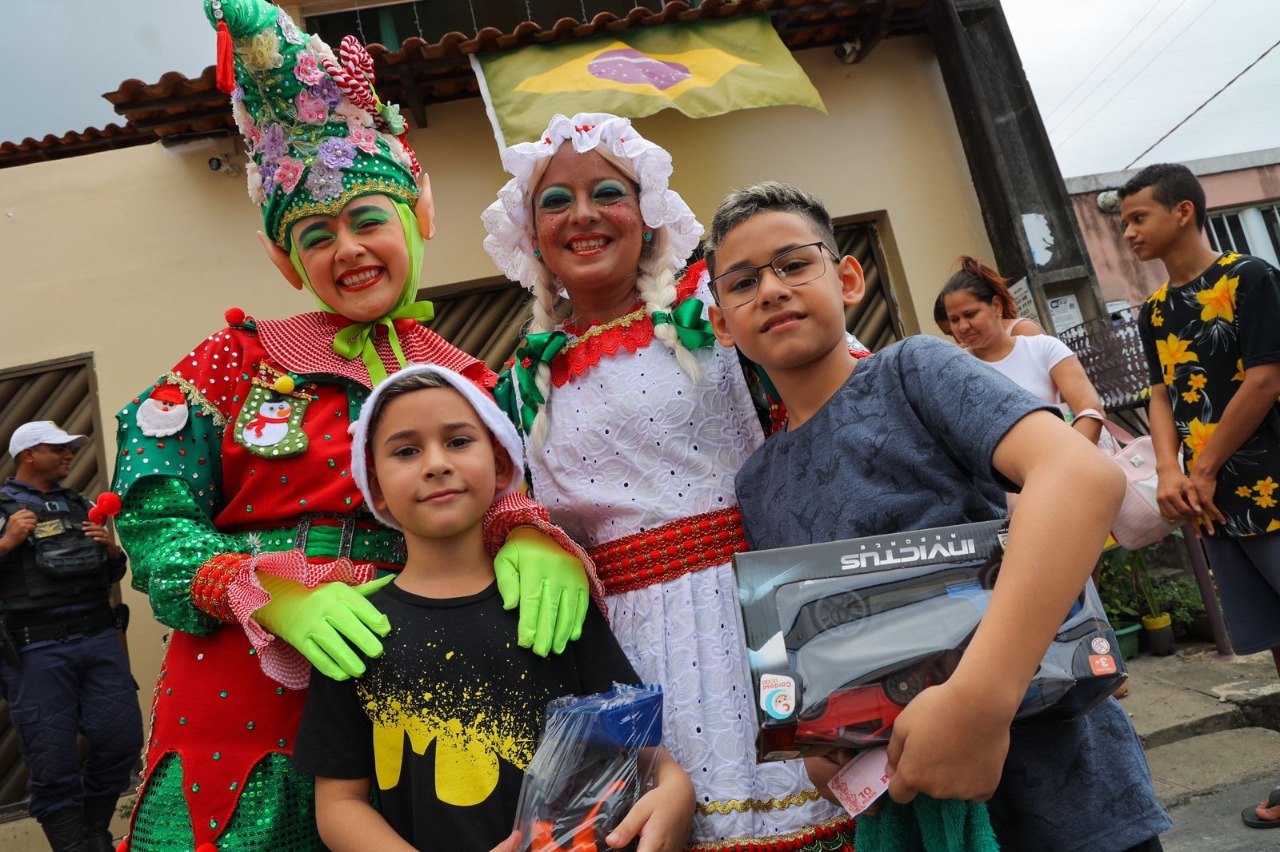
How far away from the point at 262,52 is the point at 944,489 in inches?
63.1

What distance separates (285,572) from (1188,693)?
4099mm

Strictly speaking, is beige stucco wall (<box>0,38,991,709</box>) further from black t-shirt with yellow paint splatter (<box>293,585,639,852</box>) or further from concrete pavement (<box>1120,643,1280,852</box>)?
black t-shirt with yellow paint splatter (<box>293,585,639,852</box>)

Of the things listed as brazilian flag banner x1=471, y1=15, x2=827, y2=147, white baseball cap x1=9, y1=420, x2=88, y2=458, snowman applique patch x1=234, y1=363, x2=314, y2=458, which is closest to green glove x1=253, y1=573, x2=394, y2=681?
snowman applique patch x1=234, y1=363, x2=314, y2=458

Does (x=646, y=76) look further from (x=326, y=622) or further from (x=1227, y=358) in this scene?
(x=326, y=622)

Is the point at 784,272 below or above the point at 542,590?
above

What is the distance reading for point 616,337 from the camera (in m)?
1.83

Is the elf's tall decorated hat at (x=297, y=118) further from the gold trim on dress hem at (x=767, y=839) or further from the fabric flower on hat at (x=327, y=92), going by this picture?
the gold trim on dress hem at (x=767, y=839)

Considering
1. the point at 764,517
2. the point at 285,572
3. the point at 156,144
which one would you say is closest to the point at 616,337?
the point at 764,517

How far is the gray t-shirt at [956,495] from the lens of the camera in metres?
1.16

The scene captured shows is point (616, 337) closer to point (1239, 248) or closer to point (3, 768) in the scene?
point (3, 768)

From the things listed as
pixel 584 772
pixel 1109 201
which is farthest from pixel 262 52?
pixel 1109 201

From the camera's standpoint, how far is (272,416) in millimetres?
1734

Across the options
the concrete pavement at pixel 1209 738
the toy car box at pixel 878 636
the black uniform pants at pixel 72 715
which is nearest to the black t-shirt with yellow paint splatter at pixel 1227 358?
the concrete pavement at pixel 1209 738

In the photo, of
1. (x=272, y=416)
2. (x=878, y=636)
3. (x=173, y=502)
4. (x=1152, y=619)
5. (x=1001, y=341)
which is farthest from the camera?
(x=1152, y=619)
